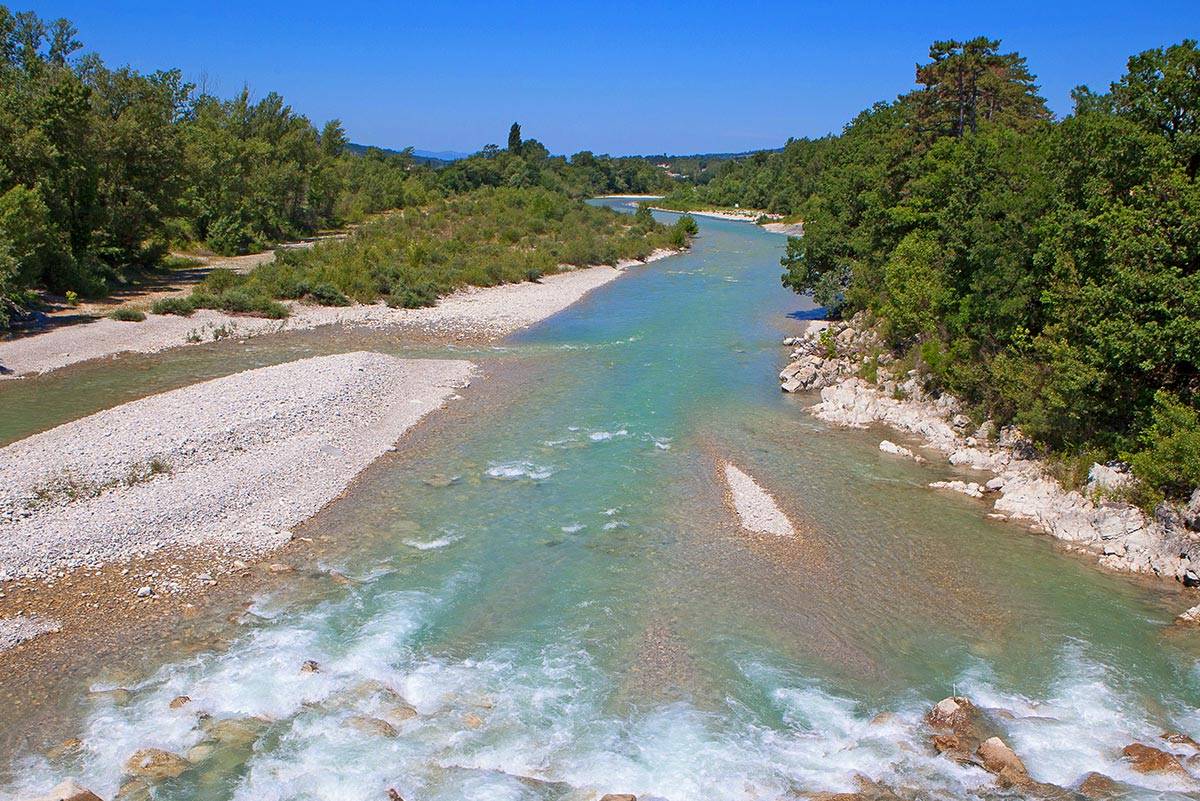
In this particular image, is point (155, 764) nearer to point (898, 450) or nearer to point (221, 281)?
point (898, 450)

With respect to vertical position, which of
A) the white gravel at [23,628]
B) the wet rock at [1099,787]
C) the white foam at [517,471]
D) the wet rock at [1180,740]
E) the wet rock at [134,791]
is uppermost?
the white foam at [517,471]

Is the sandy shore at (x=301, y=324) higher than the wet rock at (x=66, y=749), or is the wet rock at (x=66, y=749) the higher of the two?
the sandy shore at (x=301, y=324)

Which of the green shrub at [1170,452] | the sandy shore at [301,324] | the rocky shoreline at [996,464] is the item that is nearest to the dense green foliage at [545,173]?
the sandy shore at [301,324]

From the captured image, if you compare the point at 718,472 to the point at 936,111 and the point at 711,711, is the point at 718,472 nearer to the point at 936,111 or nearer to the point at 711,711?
the point at 711,711

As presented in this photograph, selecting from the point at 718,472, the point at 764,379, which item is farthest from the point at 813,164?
the point at 718,472

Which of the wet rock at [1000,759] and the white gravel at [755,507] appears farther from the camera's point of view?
the white gravel at [755,507]

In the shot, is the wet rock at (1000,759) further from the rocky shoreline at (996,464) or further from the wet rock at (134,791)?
the wet rock at (134,791)
